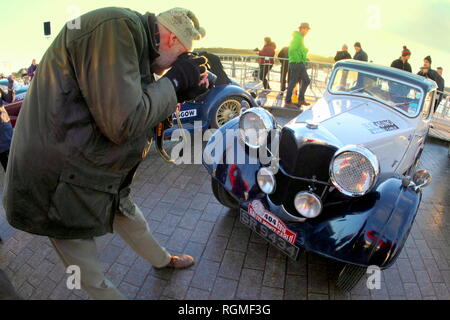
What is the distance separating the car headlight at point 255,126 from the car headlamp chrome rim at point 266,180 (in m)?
0.33

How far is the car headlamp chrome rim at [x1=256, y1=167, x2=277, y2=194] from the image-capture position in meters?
2.45

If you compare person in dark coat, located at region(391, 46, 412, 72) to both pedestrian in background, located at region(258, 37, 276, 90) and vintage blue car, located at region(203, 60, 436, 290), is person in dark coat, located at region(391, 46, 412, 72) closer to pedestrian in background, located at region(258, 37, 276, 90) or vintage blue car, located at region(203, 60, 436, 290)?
pedestrian in background, located at region(258, 37, 276, 90)

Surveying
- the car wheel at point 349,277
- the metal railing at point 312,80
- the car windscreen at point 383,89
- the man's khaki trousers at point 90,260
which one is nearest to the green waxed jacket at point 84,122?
the man's khaki trousers at point 90,260

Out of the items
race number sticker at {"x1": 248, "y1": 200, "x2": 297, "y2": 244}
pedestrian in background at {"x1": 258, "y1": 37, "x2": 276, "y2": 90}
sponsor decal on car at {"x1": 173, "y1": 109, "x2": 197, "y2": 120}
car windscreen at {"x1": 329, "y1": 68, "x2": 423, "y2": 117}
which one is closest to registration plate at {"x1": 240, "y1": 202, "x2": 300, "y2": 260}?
race number sticker at {"x1": 248, "y1": 200, "x2": 297, "y2": 244}

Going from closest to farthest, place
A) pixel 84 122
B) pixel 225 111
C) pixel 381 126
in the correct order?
pixel 84 122
pixel 381 126
pixel 225 111

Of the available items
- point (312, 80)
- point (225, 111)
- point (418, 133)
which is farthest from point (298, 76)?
point (418, 133)

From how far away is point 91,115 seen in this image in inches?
55.1

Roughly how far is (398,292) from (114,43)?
2.82m

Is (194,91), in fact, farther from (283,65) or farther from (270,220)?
(283,65)

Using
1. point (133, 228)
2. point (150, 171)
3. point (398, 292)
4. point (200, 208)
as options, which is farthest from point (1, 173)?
point (398, 292)

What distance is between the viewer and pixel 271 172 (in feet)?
8.13

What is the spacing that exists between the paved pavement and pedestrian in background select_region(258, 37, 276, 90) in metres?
6.43

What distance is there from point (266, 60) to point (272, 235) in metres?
7.43

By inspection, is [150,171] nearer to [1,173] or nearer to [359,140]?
[1,173]
